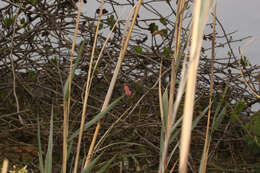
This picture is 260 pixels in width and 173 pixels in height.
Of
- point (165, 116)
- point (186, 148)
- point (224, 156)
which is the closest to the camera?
point (186, 148)

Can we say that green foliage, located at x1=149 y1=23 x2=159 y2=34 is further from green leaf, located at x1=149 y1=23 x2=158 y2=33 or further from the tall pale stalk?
the tall pale stalk

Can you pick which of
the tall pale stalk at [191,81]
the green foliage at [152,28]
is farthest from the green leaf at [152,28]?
the tall pale stalk at [191,81]

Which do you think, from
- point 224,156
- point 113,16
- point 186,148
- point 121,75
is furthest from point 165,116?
point 224,156

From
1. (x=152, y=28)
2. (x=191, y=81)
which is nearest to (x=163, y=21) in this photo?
(x=152, y=28)

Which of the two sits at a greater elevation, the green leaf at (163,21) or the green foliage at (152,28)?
the green leaf at (163,21)

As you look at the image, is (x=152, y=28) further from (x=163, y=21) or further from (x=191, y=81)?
(x=191, y=81)

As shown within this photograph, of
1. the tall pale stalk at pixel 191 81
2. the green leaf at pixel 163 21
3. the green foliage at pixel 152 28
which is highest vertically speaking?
the green leaf at pixel 163 21

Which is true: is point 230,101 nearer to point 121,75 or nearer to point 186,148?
point 121,75

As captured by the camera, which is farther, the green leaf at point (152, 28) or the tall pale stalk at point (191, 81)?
the green leaf at point (152, 28)

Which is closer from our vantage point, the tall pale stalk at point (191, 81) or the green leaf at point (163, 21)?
the tall pale stalk at point (191, 81)

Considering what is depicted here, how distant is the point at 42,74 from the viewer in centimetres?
277

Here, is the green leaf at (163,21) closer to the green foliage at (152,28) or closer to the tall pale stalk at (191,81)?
the green foliage at (152,28)

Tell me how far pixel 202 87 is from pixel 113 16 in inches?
31.2

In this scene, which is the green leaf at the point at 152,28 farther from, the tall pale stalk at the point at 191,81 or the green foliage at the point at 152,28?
the tall pale stalk at the point at 191,81
